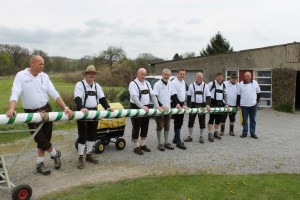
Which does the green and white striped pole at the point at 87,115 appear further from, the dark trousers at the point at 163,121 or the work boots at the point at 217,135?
the work boots at the point at 217,135

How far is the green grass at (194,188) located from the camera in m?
5.54

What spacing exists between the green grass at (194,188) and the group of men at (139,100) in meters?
1.41

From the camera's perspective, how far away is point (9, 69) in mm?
57062

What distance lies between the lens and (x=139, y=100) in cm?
816

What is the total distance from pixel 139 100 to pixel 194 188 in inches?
116

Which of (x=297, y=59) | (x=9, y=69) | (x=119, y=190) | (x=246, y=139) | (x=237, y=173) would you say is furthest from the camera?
(x=9, y=69)

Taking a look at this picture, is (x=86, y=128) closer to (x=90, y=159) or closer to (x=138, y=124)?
(x=90, y=159)

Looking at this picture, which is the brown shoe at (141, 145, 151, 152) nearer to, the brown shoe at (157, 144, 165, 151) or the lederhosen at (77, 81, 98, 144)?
the brown shoe at (157, 144, 165, 151)

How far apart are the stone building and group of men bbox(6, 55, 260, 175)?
10.9m

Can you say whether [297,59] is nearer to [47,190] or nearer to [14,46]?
[47,190]

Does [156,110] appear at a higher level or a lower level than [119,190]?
higher

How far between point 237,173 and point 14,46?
223 ft

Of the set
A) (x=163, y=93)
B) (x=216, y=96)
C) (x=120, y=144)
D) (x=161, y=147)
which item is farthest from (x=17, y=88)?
(x=216, y=96)

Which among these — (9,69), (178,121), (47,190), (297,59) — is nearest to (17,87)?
(47,190)
